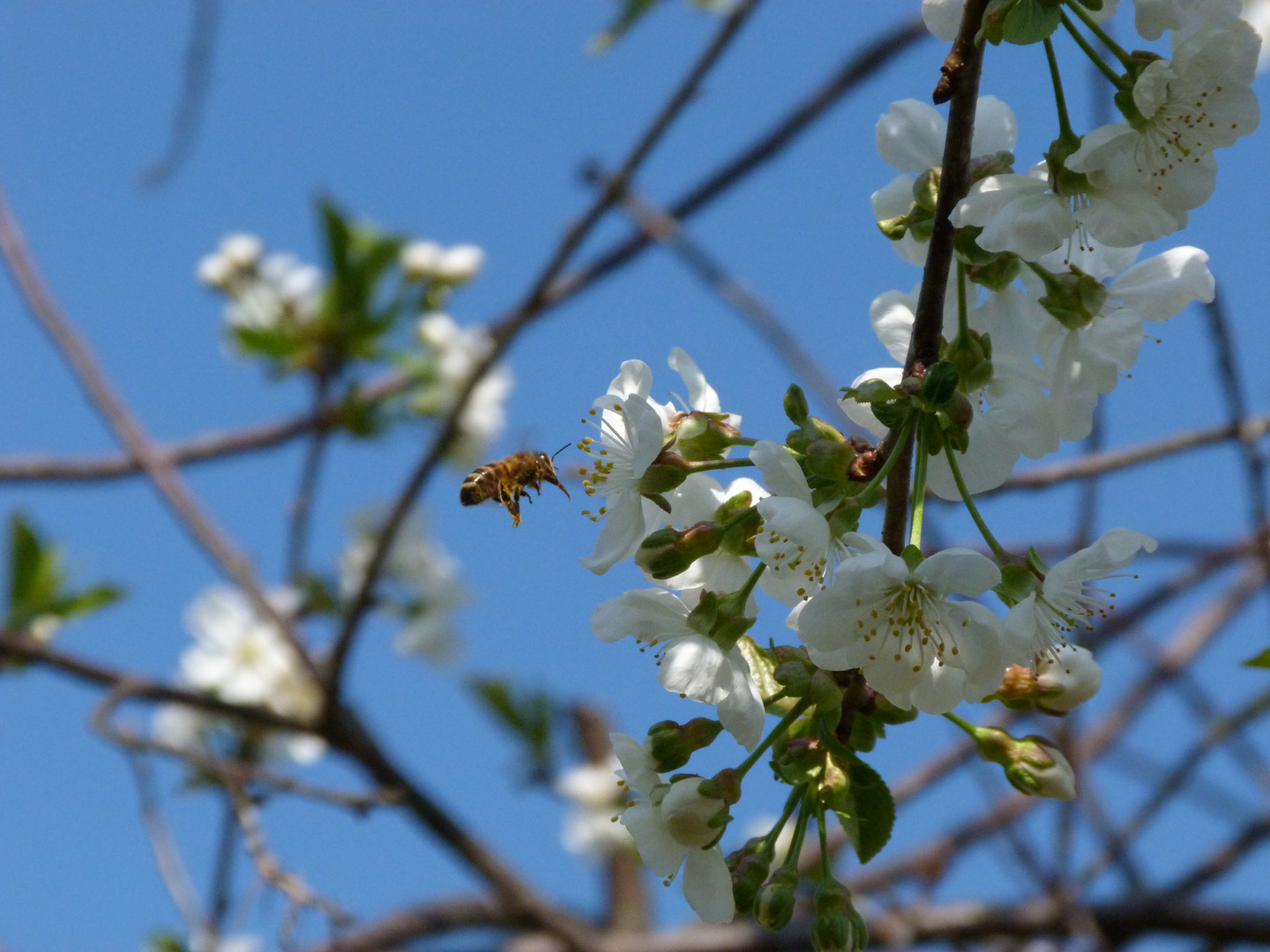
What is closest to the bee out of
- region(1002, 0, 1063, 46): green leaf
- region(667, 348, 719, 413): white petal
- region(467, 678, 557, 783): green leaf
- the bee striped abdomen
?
the bee striped abdomen

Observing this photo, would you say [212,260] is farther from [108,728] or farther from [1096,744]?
[1096,744]

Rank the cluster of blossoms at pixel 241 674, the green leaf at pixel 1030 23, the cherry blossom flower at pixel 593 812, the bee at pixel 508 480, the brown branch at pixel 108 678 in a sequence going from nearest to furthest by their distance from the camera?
1. the green leaf at pixel 1030 23
2. the bee at pixel 508 480
3. the brown branch at pixel 108 678
4. the cluster of blossoms at pixel 241 674
5. the cherry blossom flower at pixel 593 812

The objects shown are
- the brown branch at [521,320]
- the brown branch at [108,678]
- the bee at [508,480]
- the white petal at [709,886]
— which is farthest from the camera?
the brown branch at [108,678]

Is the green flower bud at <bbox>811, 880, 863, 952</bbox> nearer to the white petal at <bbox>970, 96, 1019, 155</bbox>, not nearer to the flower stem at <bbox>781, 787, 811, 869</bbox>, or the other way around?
the flower stem at <bbox>781, 787, 811, 869</bbox>

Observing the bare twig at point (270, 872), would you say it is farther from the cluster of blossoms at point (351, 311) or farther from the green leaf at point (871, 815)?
the cluster of blossoms at point (351, 311)

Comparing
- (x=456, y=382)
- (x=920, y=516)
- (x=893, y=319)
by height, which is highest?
(x=456, y=382)

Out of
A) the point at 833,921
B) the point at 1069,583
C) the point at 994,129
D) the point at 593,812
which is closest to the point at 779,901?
the point at 833,921

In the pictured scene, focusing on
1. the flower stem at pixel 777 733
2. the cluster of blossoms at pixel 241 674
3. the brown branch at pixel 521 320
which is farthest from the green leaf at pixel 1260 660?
the cluster of blossoms at pixel 241 674

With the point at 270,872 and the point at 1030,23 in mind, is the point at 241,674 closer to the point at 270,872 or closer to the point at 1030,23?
the point at 270,872
